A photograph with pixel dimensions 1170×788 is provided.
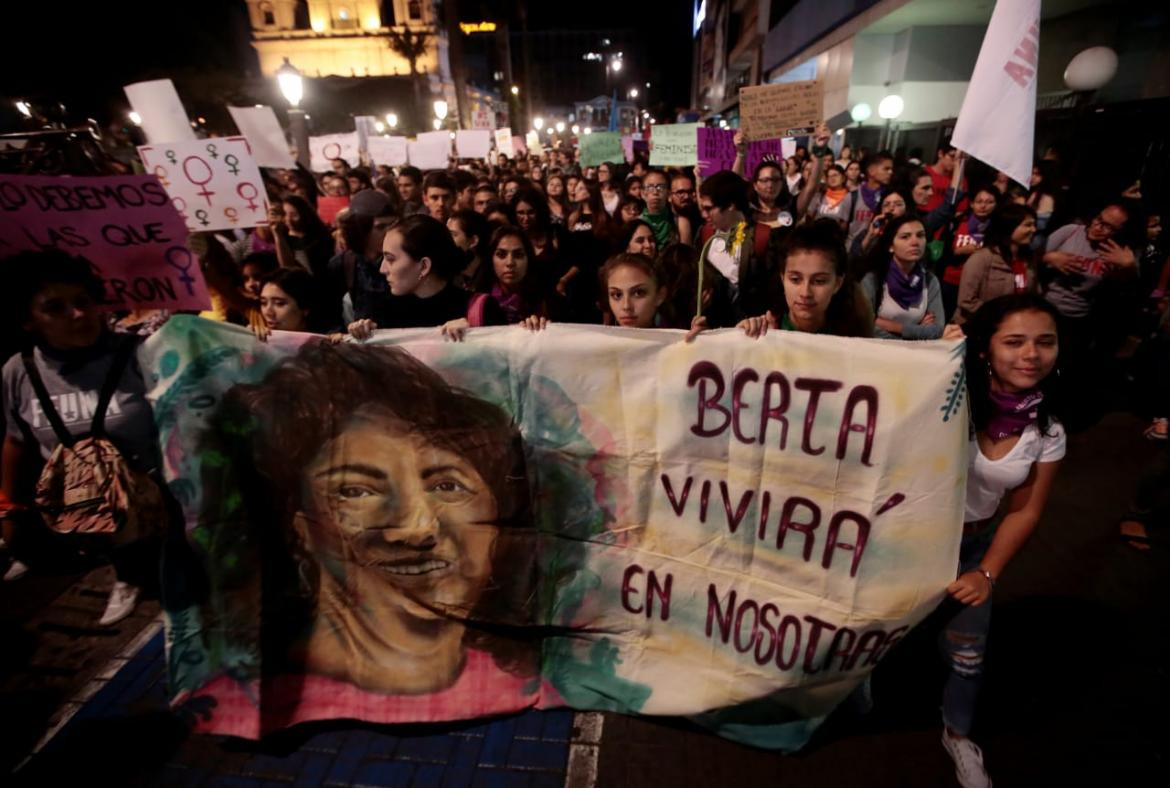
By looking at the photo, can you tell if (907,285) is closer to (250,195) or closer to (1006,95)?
(1006,95)

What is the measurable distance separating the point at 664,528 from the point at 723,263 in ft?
8.24

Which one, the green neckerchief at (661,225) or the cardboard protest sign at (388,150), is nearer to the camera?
the green neckerchief at (661,225)

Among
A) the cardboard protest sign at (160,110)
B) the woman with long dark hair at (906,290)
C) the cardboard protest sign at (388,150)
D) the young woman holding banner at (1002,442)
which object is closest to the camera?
the young woman holding banner at (1002,442)

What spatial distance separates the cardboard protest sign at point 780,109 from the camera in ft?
19.3

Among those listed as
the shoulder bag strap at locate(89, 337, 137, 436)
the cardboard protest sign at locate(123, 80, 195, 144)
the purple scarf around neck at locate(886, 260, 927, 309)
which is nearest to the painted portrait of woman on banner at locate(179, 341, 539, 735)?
the shoulder bag strap at locate(89, 337, 137, 436)

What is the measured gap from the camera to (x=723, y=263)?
4332 millimetres

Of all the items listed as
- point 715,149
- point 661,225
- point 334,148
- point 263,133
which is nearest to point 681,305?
point 661,225

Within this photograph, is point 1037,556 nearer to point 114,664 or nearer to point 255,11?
point 114,664

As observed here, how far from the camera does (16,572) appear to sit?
3902 millimetres

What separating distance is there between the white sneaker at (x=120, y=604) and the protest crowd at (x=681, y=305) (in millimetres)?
13

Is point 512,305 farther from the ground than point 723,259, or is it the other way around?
point 723,259

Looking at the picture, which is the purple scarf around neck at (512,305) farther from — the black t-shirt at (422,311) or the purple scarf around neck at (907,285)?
the purple scarf around neck at (907,285)

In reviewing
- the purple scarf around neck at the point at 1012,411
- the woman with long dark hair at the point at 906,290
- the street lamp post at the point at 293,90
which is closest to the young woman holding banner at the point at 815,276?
the purple scarf around neck at the point at 1012,411

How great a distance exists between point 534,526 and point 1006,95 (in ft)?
10.4
